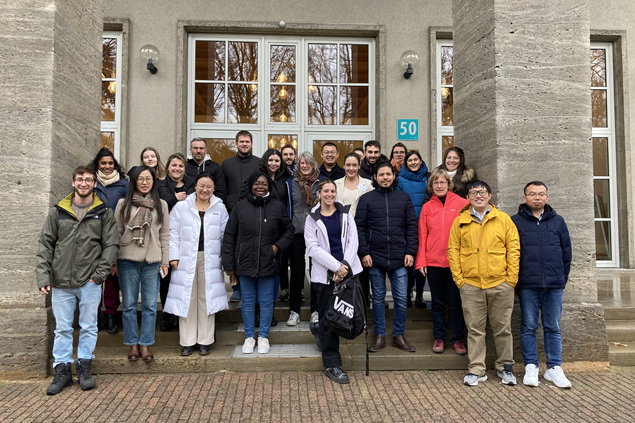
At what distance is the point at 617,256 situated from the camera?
9.14m

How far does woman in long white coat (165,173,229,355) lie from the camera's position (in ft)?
14.5

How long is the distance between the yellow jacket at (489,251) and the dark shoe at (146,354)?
3240mm

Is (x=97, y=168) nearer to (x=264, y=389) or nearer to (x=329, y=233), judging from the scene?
(x=329, y=233)

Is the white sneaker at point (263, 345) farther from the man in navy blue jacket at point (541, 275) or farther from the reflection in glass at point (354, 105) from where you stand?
the reflection in glass at point (354, 105)

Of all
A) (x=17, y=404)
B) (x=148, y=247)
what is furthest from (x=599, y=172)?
(x=17, y=404)

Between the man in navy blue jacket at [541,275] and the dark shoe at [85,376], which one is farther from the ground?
the man in navy blue jacket at [541,275]

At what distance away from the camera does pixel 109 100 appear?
8516mm

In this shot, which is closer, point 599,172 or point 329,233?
point 329,233

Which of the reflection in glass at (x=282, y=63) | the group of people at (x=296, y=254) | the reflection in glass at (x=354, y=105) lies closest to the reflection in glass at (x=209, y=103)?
the reflection in glass at (x=282, y=63)

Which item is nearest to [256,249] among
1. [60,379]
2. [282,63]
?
[60,379]

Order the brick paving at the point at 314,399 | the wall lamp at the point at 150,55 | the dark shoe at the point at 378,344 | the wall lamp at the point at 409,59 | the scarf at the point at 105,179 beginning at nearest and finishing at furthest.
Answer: the brick paving at the point at 314,399 → the dark shoe at the point at 378,344 → the scarf at the point at 105,179 → the wall lamp at the point at 150,55 → the wall lamp at the point at 409,59

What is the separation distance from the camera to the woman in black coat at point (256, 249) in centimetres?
443

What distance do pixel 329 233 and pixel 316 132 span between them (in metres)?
4.83

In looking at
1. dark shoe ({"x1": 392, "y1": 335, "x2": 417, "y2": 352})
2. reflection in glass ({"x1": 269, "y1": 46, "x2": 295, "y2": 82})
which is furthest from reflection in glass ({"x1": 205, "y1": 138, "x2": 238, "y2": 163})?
dark shoe ({"x1": 392, "y1": 335, "x2": 417, "y2": 352})
